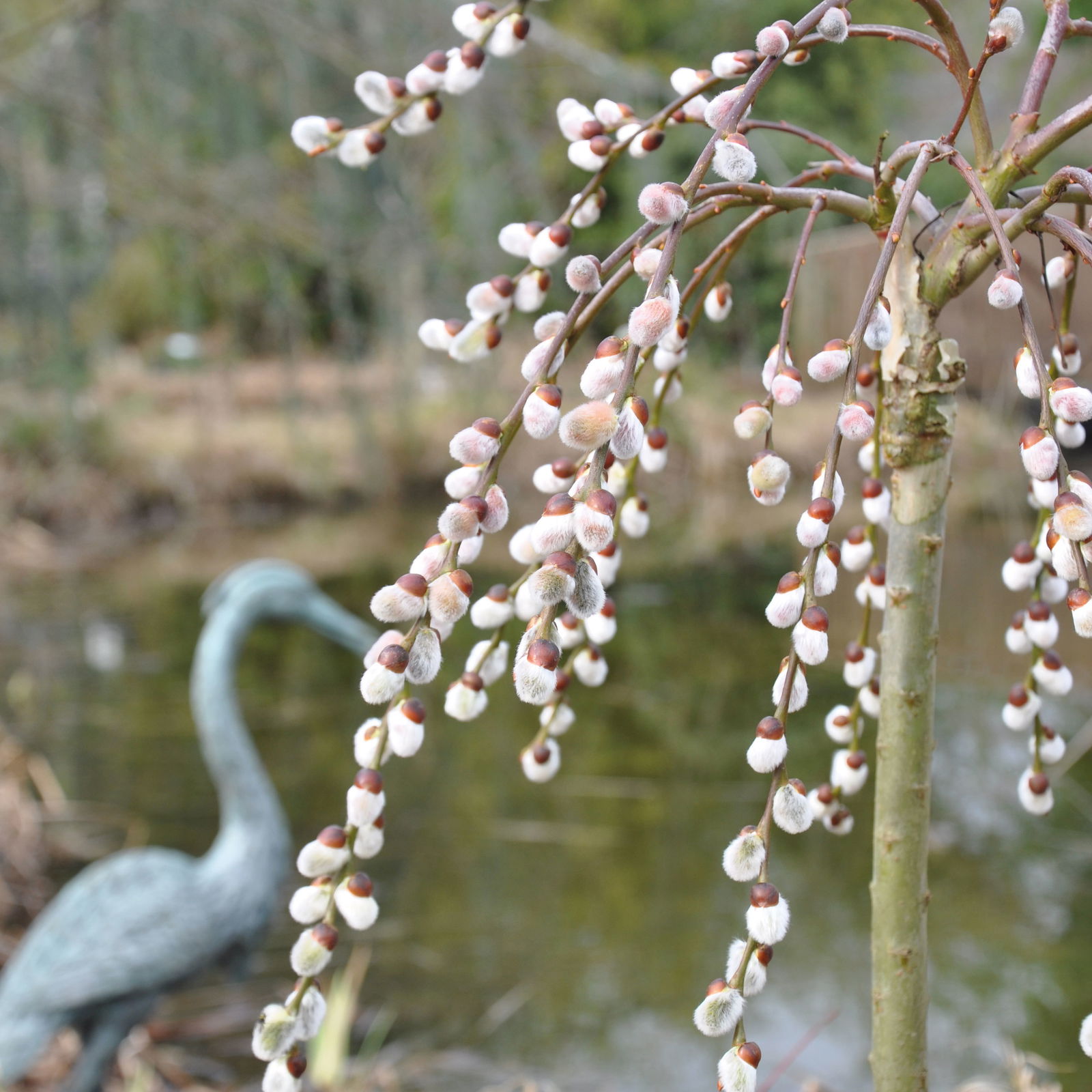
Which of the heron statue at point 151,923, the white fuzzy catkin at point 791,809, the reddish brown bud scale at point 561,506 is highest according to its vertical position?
the reddish brown bud scale at point 561,506

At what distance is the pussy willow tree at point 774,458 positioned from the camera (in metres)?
0.53

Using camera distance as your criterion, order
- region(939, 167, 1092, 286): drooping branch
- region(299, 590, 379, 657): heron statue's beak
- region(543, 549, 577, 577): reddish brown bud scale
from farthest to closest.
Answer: region(299, 590, 379, 657): heron statue's beak < region(939, 167, 1092, 286): drooping branch < region(543, 549, 577, 577): reddish brown bud scale

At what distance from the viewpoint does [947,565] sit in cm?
443

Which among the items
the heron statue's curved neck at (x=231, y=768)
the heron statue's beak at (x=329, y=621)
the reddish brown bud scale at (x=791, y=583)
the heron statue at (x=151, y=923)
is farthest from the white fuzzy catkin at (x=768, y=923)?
→ the heron statue's beak at (x=329, y=621)

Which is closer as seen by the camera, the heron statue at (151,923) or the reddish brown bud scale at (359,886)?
the reddish brown bud scale at (359,886)

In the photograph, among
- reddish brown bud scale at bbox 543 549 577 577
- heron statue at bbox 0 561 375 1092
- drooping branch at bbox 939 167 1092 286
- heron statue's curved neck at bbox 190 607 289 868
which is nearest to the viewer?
reddish brown bud scale at bbox 543 549 577 577

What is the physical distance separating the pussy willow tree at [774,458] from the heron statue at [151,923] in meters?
1.35

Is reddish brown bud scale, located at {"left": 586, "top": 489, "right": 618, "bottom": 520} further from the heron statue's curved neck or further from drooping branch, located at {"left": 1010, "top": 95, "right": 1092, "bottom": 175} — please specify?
the heron statue's curved neck

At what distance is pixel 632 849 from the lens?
9.82ft

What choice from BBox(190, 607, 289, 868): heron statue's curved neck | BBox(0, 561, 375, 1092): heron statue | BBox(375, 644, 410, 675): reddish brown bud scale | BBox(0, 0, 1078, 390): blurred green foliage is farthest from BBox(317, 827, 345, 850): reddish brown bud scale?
BBox(0, 0, 1078, 390): blurred green foliage

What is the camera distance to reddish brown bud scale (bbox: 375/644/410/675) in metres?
0.55

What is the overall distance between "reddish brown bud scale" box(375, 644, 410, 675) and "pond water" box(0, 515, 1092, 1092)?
175cm

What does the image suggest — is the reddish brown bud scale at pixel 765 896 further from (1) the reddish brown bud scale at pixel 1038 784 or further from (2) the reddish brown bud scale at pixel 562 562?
(1) the reddish brown bud scale at pixel 1038 784

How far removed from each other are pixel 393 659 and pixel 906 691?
37 centimetres
